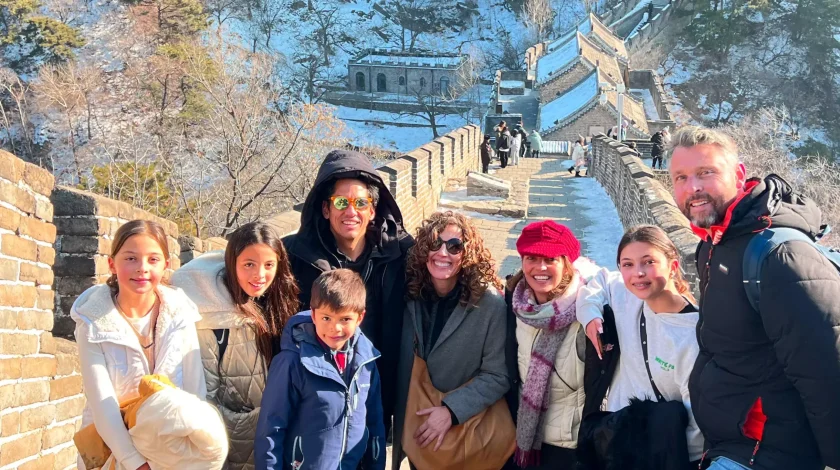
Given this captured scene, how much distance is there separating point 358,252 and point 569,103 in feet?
125

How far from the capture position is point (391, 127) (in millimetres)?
54938

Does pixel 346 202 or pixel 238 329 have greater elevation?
pixel 346 202

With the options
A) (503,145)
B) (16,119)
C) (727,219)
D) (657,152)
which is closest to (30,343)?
(727,219)

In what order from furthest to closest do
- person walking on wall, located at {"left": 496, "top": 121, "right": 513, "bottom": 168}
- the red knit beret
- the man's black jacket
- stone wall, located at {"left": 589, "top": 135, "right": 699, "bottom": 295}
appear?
person walking on wall, located at {"left": 496, "top": 121, "right": 513, "bottom": 168} → stone wall, located at {"left": 589, "top": 135, "right": 699, "bottom": 295} → the red knit beret → the man's black jacket

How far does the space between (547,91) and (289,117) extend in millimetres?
14789

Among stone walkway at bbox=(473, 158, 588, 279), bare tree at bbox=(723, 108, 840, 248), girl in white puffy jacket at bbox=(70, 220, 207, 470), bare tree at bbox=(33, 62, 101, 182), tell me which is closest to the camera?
girl in white puffy jacket at bbox=(70, 220, 207, 470)

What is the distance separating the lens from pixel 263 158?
1064 inches

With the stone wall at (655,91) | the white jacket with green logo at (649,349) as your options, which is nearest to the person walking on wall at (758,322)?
the white jacket with green logo at (649,349)

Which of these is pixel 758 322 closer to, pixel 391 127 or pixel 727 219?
pixel 727 219

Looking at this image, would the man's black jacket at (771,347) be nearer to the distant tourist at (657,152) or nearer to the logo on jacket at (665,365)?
the logo on jacket at (665,365)

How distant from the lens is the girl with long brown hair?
3.03m

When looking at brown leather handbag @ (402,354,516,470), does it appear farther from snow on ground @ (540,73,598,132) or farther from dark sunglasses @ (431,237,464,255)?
snow on ground @ (540,73,598,132)

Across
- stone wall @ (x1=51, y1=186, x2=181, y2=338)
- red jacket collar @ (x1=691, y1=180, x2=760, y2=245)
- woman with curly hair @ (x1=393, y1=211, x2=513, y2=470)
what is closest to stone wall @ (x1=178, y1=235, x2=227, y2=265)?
stone wall @ (x1=51, y1=186, x2=181, y2=338)

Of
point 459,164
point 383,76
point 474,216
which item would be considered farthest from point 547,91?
point 474,216
